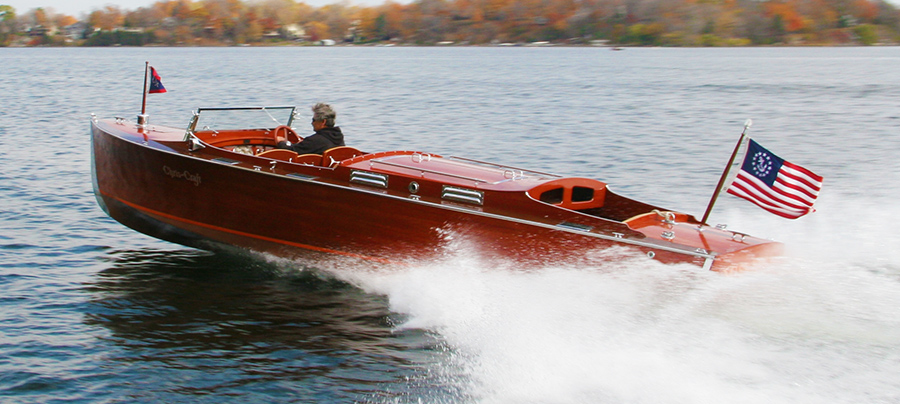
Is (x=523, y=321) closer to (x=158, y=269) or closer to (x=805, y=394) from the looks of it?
(x=805, y=394)

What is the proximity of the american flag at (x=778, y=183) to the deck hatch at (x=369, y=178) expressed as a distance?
3256 mm

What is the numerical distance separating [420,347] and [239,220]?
269 centimetres

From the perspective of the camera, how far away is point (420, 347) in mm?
7617

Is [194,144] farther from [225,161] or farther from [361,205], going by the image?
[361,205]

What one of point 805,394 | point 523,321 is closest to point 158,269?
point 523,321

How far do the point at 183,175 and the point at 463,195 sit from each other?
3.43 meters

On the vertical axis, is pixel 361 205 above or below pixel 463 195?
below

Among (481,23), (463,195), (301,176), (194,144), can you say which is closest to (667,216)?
(463,195)

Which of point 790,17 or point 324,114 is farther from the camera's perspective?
point 790,17

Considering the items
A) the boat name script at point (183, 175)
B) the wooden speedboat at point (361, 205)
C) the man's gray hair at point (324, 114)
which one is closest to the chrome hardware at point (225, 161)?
the wooden speedboat at point (361, 205)

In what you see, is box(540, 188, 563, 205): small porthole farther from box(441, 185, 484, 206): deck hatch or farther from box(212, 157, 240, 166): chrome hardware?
box(212, 157, 240, 166): chrome hardware

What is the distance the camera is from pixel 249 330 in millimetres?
8016

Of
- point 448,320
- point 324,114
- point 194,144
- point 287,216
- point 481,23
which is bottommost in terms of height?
point 448,320

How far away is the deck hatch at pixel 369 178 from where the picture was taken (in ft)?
26.6
